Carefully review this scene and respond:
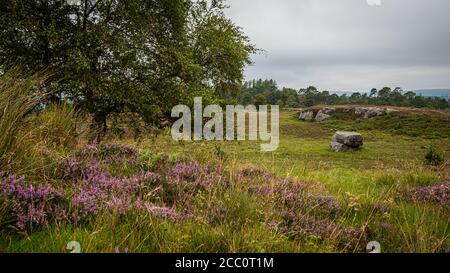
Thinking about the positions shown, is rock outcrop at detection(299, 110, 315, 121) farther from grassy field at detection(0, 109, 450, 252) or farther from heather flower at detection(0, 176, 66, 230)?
heather flower at detection(0, 176, 66, 230)

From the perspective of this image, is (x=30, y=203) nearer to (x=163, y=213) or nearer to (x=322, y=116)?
(x=163, y=213)

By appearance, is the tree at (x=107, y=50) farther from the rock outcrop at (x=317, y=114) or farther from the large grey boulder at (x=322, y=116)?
the rock outcrop at (x=317, y=114)

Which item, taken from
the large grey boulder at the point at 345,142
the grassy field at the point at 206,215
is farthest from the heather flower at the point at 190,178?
the large grey boulder at the point at 345,142

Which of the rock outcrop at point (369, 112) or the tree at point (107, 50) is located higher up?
the tree at point (107, 50)

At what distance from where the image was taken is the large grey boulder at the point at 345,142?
117ft

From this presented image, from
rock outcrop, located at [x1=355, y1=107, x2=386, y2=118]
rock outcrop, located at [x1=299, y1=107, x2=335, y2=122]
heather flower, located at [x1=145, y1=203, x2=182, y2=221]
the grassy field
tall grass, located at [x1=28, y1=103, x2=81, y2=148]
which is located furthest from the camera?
rock outcrop, located at [x1=299, y1=107, x2=335, y2=122]

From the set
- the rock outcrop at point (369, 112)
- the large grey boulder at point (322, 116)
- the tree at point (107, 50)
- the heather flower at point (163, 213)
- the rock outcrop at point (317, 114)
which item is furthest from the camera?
the rock outcrop at point (317, 114)

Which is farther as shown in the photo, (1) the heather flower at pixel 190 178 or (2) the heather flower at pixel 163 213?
A: (1) the heather flower at pixel 190 178

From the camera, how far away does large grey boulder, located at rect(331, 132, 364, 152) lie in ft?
117

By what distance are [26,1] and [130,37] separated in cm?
372

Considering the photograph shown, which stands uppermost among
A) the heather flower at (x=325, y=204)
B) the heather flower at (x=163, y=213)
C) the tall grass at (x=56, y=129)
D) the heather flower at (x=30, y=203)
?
the tall grass at (x=56, y=129)

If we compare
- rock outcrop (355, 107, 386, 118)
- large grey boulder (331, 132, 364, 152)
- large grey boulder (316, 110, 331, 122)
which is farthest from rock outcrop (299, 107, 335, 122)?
large grey boulder (331, 132, 364, 152)

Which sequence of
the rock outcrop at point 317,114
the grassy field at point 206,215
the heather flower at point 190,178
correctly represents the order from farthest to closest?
the rock outcrop at point 317,114
the heather flower at point 190,178
the grassy field at point 206,215
